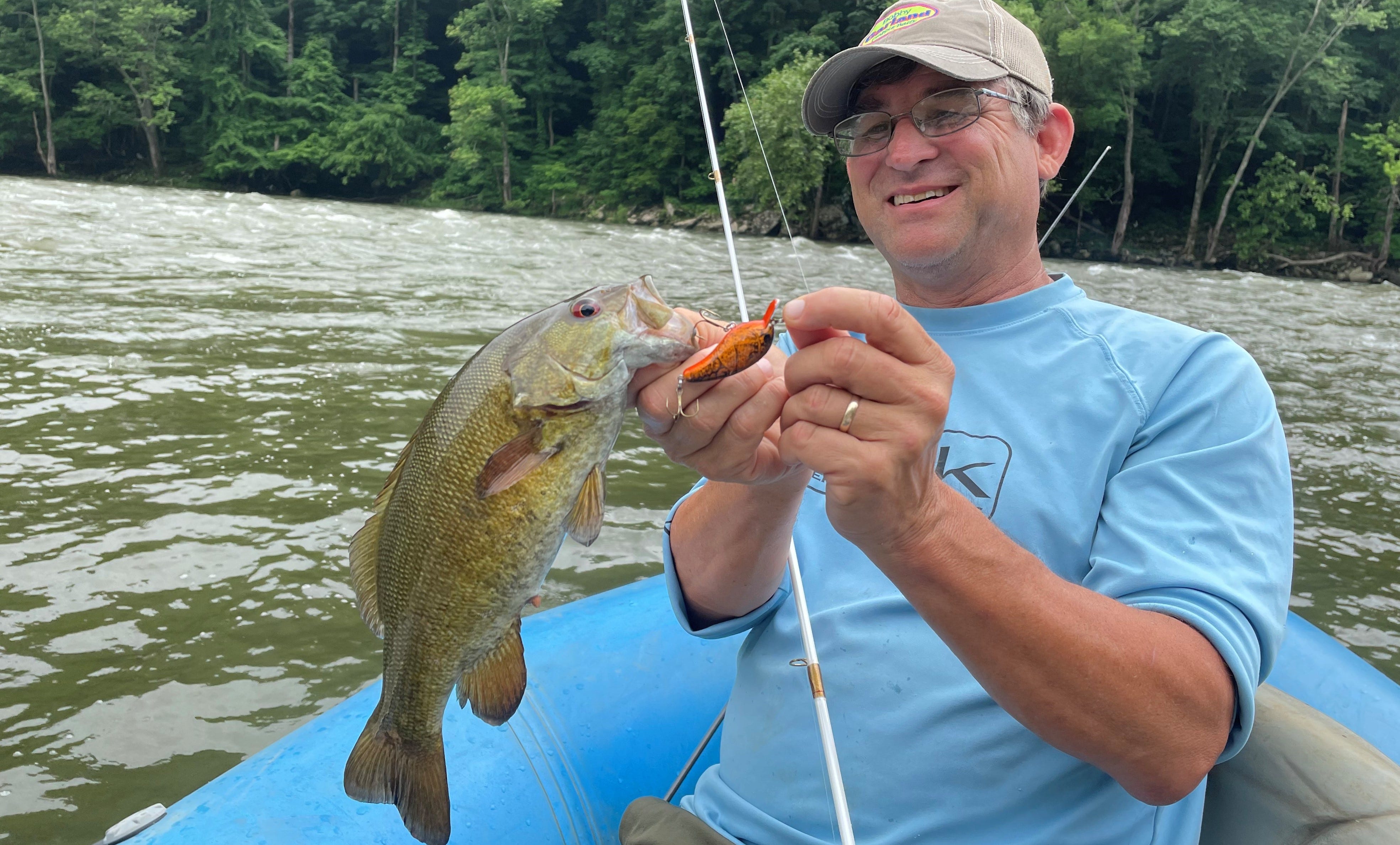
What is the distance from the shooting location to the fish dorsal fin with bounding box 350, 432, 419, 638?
5.89 feet

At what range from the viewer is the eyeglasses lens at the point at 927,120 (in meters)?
2.26

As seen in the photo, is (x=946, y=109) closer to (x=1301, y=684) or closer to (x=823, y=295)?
(x=823, y=295)

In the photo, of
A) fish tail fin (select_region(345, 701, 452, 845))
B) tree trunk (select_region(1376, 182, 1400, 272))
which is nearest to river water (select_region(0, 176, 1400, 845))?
fish tail fin (select_region(345, 701, 452, 845))

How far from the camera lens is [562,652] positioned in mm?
3023

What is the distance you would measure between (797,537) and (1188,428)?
0.87 m

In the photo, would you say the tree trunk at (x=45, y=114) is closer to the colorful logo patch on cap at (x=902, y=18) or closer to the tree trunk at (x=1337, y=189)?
the colorful logo patch on cap at (x=902, y=18)

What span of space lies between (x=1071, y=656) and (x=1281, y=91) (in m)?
35.1

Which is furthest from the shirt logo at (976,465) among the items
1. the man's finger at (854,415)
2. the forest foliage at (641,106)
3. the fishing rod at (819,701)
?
the forest foliage at (641,106)

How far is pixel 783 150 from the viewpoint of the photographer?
31.2 m

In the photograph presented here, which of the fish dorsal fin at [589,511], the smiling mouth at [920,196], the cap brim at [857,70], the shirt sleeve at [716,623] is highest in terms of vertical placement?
the cap brim at [857,70]

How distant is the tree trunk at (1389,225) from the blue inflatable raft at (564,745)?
109 ft

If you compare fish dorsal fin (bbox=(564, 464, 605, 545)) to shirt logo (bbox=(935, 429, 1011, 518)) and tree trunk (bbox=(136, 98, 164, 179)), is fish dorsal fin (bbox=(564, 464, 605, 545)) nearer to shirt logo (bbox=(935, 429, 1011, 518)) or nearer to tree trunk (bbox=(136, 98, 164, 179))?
shirt logo (bbox=(935, 429, 1011, 518))

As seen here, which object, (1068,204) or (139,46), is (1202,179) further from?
(139,46)

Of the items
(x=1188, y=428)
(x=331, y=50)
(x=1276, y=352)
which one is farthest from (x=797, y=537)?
(x=331, y=50)
